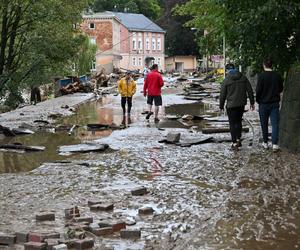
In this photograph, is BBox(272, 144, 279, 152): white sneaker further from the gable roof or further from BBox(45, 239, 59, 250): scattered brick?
the gable roof

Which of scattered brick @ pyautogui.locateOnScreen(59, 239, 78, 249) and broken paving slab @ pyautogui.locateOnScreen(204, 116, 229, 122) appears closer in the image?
scattered brick @ pyautogui.locateOnScreen(59, 239, 78, 249)

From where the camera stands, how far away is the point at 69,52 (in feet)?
105

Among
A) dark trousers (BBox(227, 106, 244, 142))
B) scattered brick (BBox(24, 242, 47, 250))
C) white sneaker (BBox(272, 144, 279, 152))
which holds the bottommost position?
scattered brick (BBox(24, 242, 47, 250))

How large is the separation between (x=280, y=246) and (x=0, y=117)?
742 inches

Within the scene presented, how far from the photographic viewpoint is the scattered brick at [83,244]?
585 centimetres

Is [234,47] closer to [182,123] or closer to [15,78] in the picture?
[182,123]

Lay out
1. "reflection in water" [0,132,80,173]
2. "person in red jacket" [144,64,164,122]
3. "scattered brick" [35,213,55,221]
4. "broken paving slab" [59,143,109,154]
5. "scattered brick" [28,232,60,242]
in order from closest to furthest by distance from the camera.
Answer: "scattered brick" [28,232,60,242]
"scattered brick" [35,213,55,221]
"reflection in water" [0,132,80,173]
"broken paving slab" [59,143,109,154]
"person in red jacket" [144,64,164,122]

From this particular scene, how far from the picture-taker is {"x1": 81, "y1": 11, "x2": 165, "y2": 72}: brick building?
324 feet

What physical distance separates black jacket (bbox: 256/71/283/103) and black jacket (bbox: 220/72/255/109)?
2.40 feet

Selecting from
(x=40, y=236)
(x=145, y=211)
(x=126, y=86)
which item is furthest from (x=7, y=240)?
(x=126, y=86)

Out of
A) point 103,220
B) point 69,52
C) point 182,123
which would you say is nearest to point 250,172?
point 103,220

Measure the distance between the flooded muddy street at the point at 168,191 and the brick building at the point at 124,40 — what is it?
7561 cm

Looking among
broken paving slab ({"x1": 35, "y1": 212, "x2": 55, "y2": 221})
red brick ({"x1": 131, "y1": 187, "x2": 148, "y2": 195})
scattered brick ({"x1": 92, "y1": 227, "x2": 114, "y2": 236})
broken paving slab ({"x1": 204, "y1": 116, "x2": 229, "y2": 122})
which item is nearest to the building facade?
broken paving slab ({"x1": 204, "y1": 116, "x2": 229, "y2": 122})

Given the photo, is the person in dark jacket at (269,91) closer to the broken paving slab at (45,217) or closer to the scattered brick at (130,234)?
the broken paving slab at (45,217)
